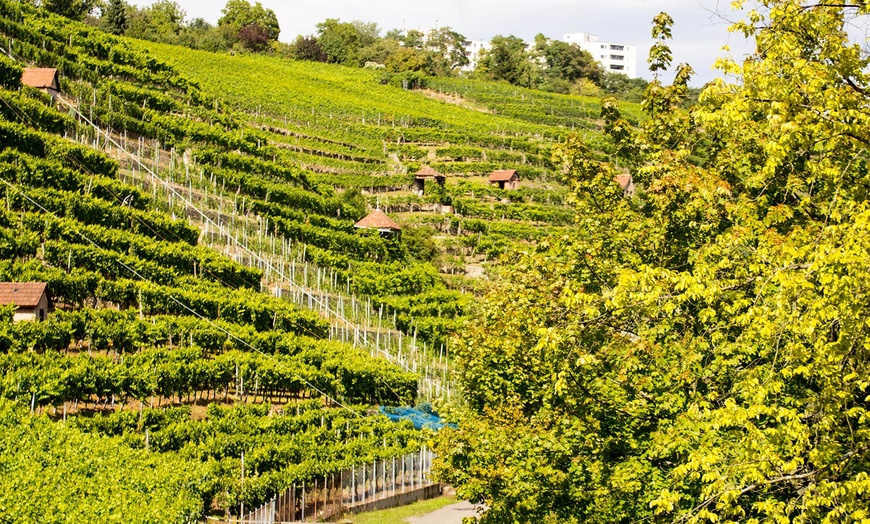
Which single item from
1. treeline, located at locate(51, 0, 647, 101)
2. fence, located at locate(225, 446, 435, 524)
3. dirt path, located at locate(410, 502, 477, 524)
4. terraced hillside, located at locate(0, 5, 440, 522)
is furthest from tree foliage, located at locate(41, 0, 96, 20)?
dirt path, located at locate(410, 502, 477, 524)

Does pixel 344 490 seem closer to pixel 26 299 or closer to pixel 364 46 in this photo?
pixel 26 299

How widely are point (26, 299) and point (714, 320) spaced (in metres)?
Result: 20.0

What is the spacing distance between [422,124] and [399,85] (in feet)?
64.5

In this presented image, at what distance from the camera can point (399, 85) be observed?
320 feet

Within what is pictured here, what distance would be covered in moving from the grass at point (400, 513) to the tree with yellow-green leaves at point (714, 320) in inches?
244

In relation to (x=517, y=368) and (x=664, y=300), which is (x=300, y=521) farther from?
(x=664, y=300)

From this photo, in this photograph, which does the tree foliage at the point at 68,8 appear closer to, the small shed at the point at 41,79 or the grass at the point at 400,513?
the small shed at the point at 41,79

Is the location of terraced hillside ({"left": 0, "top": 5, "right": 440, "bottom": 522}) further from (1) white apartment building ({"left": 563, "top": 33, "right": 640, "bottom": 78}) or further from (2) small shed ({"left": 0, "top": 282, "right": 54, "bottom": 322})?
(1) white apartment building ({"left": 563, "top": 33, "right": 640, "bottom": 78})

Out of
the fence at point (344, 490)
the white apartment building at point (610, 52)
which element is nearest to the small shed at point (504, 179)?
the fence at point (344, 490)

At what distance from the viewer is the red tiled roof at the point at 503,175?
65250 millimetres

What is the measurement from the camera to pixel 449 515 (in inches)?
1006

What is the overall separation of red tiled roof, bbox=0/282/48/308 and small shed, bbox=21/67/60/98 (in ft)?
65.4

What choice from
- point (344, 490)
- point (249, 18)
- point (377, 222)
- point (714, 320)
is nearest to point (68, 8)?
point (249, 18)

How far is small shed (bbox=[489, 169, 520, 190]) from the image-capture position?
65.4 meters
